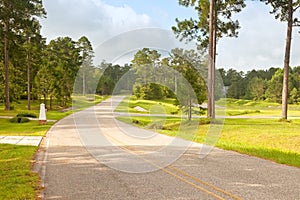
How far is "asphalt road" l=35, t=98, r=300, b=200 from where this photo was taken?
6.77 meters

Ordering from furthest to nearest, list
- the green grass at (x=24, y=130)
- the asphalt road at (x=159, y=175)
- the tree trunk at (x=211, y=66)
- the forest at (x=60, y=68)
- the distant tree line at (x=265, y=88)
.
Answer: the distant tree line at (x=265, y=88) → the tree trunk at (x=211, y=66) → the green grass at (x=24, y=130) → the forest at (x=60, y=68) → the asphalt road at (x=159, y=175)

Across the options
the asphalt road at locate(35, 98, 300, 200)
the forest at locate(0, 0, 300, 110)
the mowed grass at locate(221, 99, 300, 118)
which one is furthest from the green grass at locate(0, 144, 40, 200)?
the mowed grass at locate(221, 99, 300, 118)

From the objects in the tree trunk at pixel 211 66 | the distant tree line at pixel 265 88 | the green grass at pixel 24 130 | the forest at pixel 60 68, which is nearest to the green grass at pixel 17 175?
the forest at pixel 60 68

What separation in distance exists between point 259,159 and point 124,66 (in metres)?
6.47

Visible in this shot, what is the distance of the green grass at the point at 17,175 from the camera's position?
22.5 ft

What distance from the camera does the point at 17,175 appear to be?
8633 millimetres

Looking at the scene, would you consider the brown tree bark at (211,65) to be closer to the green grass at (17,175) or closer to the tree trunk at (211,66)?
the tree trunk at (211,66)

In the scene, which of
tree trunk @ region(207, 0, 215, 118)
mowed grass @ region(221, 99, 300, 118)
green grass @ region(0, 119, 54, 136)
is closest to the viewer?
green grass @ region(0, 119, 54, 136)

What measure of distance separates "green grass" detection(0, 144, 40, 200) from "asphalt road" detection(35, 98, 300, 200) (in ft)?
0.91

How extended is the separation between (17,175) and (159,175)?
3.68 metres

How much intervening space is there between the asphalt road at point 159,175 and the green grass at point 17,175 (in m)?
0.28

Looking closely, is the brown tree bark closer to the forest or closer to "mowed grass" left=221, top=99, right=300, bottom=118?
the forest

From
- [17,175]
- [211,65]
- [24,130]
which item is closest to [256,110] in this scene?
[211,65]

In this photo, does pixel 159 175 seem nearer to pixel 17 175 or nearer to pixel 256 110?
pixel 17 175
